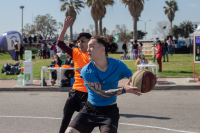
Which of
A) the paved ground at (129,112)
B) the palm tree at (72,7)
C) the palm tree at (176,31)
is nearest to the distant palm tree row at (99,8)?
the palm tree at (72,7)

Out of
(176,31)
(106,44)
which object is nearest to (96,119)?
(106,44)

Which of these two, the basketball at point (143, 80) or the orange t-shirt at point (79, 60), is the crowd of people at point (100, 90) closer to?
the basketball at point (143, 80)

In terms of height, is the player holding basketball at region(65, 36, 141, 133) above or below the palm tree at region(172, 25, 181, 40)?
below

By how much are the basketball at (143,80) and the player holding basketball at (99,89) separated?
0.08m

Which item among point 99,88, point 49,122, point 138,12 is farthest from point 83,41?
point 138,12

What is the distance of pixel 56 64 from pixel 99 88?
9.50m

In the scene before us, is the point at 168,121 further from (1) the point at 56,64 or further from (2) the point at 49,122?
(1) the point at 56,64

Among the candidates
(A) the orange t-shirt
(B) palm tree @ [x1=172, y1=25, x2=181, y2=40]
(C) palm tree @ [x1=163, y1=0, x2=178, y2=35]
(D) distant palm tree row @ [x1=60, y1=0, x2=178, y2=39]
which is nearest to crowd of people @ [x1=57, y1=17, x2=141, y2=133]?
(A) the orange t-shirt

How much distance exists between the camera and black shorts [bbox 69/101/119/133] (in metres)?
3.34

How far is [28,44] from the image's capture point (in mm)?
34469

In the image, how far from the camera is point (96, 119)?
3.41m

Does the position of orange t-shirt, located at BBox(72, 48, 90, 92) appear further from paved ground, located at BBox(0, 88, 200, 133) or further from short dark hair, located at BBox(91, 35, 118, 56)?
paved ground, located at BBox(0, 88, 200, 133)

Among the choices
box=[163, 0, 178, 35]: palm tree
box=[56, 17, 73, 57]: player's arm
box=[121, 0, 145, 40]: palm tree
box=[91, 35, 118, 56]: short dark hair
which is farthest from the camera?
box=[163, 0, 178, 35]: palm tree

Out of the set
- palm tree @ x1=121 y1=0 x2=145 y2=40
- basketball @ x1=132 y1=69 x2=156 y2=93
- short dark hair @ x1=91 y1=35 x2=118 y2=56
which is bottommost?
basketball @ x1=132 y1=69 x2=156 y2=93
